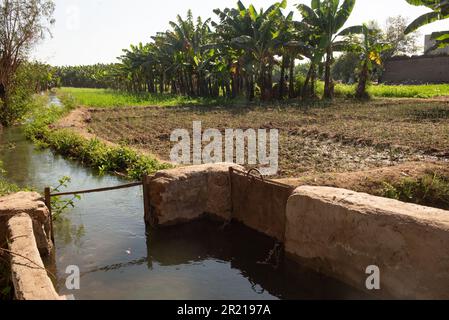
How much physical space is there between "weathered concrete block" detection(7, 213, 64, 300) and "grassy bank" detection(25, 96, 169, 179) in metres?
2.43

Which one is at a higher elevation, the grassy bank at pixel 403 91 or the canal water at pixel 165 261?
the grassy bank at pixel 403 91

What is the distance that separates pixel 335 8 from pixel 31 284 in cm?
2228

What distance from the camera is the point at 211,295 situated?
180 inches

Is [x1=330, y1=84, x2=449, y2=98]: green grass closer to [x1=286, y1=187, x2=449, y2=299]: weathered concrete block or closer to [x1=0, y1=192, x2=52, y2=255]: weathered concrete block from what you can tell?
[x1=286, y1=187, x2=449, y2=299]: weathered concrete block

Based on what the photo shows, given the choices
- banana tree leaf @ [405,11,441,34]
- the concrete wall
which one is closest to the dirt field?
banana tree leaf @ [405,11,441,34]

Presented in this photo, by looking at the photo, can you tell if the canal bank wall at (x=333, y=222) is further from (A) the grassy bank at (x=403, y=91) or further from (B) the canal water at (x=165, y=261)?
(A) the grassy bank at (x=403, y=91)

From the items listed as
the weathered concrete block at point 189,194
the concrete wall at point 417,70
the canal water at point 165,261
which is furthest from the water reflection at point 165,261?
the concrete wall at point 417,70

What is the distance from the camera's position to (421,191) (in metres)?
6.34

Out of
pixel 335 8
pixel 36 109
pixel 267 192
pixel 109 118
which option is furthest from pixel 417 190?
pixel 36 109

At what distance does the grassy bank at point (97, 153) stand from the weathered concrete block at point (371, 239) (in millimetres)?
2765

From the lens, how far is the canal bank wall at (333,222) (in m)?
3.73

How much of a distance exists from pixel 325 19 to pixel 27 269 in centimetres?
2215

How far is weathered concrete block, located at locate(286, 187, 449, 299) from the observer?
144 inches

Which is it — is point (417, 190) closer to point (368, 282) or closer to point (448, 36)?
point (368, 282)
